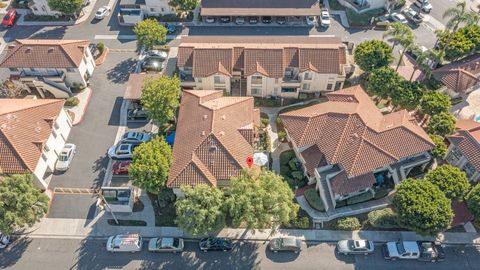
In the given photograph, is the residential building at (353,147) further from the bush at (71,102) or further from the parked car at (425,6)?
the bush at (71,102)

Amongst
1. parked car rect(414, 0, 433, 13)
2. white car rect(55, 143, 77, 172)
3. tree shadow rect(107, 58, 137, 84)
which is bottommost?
white car rect(55, 143, 77, 172)

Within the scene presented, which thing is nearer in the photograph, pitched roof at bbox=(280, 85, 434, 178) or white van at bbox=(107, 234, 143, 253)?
white van at bbox=(107, 234, 143, 253)

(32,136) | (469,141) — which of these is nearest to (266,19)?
(469,141)

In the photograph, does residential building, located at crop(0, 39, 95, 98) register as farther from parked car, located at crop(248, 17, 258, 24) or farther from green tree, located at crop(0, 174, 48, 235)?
parked car, located at crop(248, 17, 258, 24)

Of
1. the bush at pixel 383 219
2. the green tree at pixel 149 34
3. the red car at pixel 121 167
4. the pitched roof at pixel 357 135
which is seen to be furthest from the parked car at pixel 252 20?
the bush at pixel 383 219

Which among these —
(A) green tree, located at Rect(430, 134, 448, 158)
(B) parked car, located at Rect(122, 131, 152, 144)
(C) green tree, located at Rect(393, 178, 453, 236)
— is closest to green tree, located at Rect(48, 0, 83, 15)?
(B) parked car, located at Rect(122, 131, 152, 144)

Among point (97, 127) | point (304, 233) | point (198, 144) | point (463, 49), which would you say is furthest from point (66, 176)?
point (463, 49)
